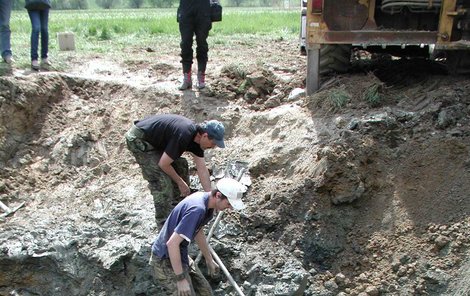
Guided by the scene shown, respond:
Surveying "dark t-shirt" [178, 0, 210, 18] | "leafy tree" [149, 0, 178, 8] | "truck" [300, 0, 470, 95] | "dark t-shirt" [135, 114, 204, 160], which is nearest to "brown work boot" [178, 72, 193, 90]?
"dark t-shirt" [178, 0, 210, 18]

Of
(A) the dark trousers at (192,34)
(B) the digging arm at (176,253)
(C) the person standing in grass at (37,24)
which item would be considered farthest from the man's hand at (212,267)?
(C) the person standing in grass at (37,24)

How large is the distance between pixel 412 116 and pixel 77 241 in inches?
140

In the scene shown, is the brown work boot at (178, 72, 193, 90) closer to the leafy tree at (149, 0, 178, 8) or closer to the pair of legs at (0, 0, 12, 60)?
the pair of legs at (0, 0, 12, 60)

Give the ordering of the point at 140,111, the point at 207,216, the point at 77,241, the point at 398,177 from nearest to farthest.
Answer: the point at 207,216
the point at 398,177
the point at 77,241
the point at 140,111

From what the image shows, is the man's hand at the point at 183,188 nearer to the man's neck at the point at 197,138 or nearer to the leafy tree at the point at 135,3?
the man's neck at the point at 197,138

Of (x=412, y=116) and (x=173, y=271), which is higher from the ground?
(x=412, y=116)

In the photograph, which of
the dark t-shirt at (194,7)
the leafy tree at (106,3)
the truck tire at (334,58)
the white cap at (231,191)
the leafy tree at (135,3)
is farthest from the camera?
the leafy tree at (135,3)

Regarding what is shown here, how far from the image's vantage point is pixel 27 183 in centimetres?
602

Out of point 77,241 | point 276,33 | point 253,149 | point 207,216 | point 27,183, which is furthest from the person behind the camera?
point 276,33

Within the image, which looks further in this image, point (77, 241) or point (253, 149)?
point (253, 149)

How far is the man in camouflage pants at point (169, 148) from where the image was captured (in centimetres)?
421

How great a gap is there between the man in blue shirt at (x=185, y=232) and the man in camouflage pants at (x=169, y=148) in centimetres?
68

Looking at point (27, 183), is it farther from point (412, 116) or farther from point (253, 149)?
point (412, 116)

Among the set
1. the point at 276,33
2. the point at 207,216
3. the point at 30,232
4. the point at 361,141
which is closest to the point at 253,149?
the point at 361,141
